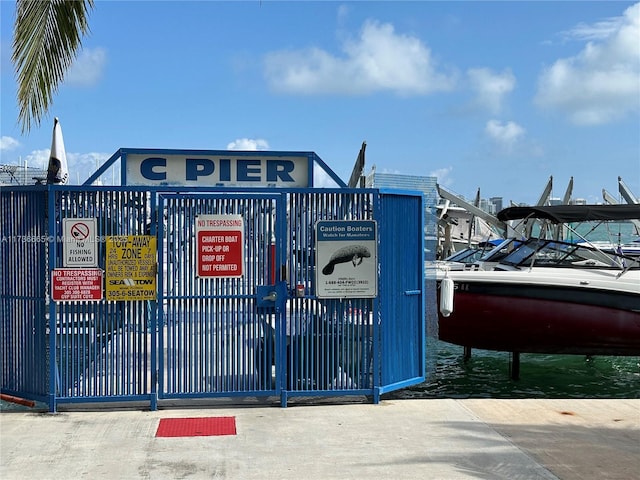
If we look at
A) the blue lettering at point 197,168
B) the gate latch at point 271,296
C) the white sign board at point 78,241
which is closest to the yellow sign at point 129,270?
the white sign board at point 78,241

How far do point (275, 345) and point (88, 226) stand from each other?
2.37 meters

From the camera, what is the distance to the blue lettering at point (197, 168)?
8602 millimetres

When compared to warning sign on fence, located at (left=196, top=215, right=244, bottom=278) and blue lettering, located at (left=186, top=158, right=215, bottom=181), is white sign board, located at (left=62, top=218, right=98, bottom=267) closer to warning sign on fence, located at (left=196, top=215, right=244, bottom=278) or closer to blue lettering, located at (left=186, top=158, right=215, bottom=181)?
warning sign on fence, located at (left=196, top=215, right=244, bottom=278)

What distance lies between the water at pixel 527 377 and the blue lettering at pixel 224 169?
4981 mm

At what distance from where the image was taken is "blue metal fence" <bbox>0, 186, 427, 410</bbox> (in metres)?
8.04

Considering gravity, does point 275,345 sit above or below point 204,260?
below

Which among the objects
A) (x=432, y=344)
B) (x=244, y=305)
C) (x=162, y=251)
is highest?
(x=162, y=251)

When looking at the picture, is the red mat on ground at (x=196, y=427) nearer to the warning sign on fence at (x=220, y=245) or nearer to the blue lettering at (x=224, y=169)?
the warning sign on fence at (x=220, y=245)

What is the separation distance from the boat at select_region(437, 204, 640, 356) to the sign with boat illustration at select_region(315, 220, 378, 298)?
4231mm

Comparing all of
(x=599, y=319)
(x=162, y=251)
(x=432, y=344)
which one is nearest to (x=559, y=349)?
(x=599, y=319)

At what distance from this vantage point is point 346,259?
834 centimetres

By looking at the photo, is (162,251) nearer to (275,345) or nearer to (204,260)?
(204,260)

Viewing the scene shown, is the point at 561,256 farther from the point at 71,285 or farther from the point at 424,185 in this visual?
the point at 71,285

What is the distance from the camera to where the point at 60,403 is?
8.12 m
